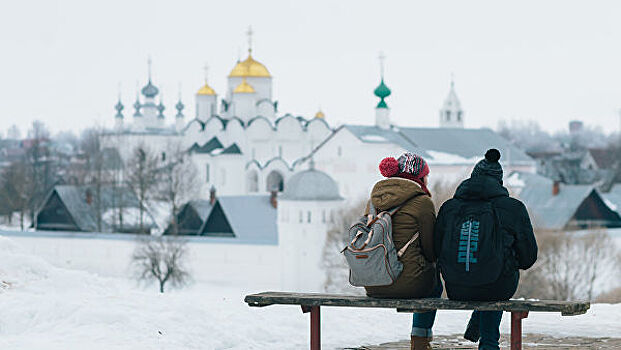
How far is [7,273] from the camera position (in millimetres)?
10531

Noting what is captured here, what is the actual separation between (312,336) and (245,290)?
33554 millimetres

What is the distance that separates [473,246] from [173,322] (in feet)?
9.10

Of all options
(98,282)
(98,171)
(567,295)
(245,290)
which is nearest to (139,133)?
(98,171)

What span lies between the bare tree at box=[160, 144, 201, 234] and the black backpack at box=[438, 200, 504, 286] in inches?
1868

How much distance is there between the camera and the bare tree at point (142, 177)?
189ft

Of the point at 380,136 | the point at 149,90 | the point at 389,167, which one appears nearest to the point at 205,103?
the point at 149,90

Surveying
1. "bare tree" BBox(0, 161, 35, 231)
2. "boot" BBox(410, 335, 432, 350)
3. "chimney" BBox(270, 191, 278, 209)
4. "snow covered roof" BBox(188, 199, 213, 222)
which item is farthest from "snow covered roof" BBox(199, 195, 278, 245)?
"boot" BBox(410, 335, 432, 350)

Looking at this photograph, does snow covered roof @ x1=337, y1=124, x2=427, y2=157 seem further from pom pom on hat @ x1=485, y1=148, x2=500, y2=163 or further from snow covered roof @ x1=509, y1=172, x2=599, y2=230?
pom pom on hat @ x1=485, y1=148, x2=500, y2=163

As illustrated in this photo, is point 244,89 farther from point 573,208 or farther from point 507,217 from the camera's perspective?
point 507,217

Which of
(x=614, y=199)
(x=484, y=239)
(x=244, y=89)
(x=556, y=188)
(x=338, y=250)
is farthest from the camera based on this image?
(x=244, y=89)

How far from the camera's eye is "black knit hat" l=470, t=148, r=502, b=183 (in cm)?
679

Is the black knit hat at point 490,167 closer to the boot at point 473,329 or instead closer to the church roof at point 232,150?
the boot at point 473,329

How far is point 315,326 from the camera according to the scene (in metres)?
7.49

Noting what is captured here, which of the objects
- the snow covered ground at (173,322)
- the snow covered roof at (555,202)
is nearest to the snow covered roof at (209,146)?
the snow covered roof at (555,202)
